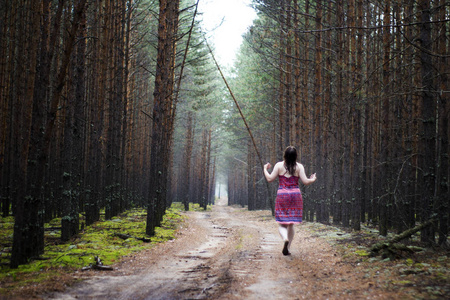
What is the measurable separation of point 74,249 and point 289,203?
4.94m

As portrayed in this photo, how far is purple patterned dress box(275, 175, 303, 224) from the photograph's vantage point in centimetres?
693

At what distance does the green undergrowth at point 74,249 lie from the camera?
5.68m

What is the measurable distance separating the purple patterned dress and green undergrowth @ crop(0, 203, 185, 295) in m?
3.65

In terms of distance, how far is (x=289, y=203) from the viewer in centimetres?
698

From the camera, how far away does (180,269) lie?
6.35 metres

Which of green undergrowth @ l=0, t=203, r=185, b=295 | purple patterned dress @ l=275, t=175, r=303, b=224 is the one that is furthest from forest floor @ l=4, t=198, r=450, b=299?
purple patterned dress @ l=275, t=175, r=303, b=224

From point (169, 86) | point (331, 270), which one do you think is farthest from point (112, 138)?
point (331, 270)

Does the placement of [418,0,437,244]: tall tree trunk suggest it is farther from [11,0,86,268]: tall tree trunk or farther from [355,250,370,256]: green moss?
[11,0,86,268]: tall tree trunk

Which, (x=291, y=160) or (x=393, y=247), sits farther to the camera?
(x=291, y=160)

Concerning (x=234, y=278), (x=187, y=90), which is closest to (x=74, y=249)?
(x=234, y=278)

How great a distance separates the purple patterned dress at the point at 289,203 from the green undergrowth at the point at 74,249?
3648 mm

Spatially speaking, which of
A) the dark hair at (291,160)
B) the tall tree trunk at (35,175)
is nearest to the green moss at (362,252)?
the dark hair at (291,160)

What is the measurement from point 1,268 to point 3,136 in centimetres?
970

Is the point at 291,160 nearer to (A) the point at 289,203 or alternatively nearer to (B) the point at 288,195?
(B) the point at 288,195
